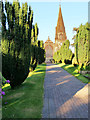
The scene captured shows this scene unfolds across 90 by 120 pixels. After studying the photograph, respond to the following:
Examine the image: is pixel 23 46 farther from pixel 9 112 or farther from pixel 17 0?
pixel 9 112

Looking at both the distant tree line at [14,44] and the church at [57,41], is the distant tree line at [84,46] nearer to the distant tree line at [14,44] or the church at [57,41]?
the distant tree line at [14,44]

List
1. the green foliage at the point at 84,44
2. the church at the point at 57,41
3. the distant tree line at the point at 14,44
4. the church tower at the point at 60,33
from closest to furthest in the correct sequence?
the distant tree line at the point at 14,44 → the green foliage at the point at 84,44 → the church at the point at 57,41 → the church tower at the point at 60,33

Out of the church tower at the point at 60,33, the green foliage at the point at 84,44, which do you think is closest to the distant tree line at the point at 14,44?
the green foliage at the point at 84,44

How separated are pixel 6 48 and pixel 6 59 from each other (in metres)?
0.75

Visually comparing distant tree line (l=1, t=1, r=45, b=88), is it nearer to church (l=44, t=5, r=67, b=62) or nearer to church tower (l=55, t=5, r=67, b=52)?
church (l=44, t=5, r=67, b=62)

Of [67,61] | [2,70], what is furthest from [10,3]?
[67,61]

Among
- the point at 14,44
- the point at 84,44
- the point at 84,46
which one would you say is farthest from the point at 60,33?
the point at 14,44

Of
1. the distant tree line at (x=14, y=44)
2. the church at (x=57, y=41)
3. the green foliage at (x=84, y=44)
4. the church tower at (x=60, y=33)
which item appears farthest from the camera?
the church tower at (x=60, y=33)

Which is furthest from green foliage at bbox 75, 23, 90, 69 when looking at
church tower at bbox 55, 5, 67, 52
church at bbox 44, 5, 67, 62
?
church tower at bbox 55, 5, 67, 52

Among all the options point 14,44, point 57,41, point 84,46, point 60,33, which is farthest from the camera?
point 60,33

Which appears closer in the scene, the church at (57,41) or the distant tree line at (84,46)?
the distant tree line at (84,46)

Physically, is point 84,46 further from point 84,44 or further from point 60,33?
point 60,33

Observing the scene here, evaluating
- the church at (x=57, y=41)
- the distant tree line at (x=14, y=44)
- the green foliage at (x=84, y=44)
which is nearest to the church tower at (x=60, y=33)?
the church at (x=57, y=41)

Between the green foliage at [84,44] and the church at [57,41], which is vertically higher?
the church at [57,41]
